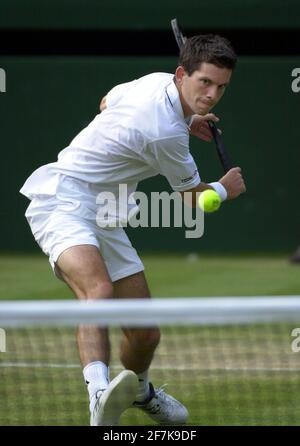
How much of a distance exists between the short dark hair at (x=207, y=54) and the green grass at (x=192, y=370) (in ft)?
5.21

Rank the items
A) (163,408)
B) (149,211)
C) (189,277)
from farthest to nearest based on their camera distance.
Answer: (149,211)
(189,277)
(163,408)

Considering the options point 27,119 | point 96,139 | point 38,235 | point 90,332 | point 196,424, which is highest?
point 27,119

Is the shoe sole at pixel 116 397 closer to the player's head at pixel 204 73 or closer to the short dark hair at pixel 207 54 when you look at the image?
the player's head at pixel 204 73

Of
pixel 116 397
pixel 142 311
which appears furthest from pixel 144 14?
pixel 142 311

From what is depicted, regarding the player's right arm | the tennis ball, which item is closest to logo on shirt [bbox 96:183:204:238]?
the player's right arm

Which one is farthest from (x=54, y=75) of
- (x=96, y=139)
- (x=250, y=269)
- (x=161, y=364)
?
(x=96, y=139)

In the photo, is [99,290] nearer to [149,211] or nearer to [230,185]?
[230,185]

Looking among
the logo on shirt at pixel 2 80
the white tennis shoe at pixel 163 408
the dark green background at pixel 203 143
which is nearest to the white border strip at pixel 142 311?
the white tennis shoe at pixel 163 408

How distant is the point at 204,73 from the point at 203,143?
733 centimetres

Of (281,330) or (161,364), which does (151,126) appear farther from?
(281,330)

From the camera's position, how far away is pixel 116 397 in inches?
186

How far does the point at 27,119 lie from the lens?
1262 cm

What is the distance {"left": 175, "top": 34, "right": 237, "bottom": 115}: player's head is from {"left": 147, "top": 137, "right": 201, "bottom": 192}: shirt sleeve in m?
0.18
